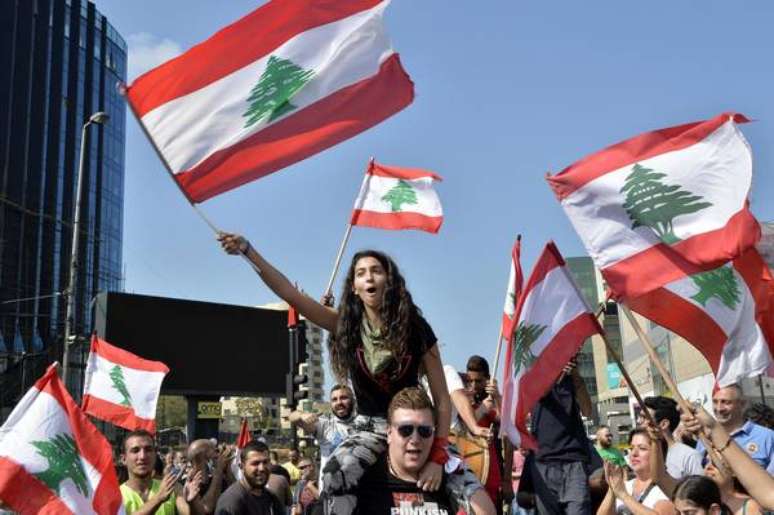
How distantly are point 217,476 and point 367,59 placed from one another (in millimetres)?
4283

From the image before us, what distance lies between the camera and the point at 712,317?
5.76 meters

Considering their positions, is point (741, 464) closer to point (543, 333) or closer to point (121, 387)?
point (543, 333)

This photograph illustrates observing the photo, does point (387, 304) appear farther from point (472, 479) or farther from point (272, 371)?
point (272, 371)

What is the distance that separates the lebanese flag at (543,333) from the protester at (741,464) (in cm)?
196

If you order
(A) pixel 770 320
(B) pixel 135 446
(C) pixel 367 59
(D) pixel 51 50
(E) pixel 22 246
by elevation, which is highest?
(D) pixel 51 50

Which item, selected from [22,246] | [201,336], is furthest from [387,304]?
[22,246]

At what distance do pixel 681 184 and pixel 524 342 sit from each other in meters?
1.58

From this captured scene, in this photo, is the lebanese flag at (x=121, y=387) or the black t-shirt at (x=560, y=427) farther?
the lebanese flag at (x=121, y=387)

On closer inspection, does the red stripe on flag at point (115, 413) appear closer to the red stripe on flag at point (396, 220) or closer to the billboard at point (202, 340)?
the red stripe on flag at point (396, 220)

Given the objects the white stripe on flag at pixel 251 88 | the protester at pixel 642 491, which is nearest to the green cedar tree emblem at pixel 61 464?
the white stripe on flag at pixel 251 88

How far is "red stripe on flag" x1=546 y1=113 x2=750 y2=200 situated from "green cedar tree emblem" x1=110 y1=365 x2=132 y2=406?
606cm

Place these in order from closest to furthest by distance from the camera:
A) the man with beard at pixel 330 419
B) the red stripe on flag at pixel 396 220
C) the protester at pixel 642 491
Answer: the protester at pixel 642 491, the man with beard at pixel 330 419, the red stripe on flag at pixel 396 220

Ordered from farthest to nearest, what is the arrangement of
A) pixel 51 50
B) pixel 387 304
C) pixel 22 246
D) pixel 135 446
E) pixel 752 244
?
pixel 51 50, pixel 22 246, pixel 135 446, pixel 752 244, pixel 387 304

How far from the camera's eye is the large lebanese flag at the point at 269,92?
531 cm
